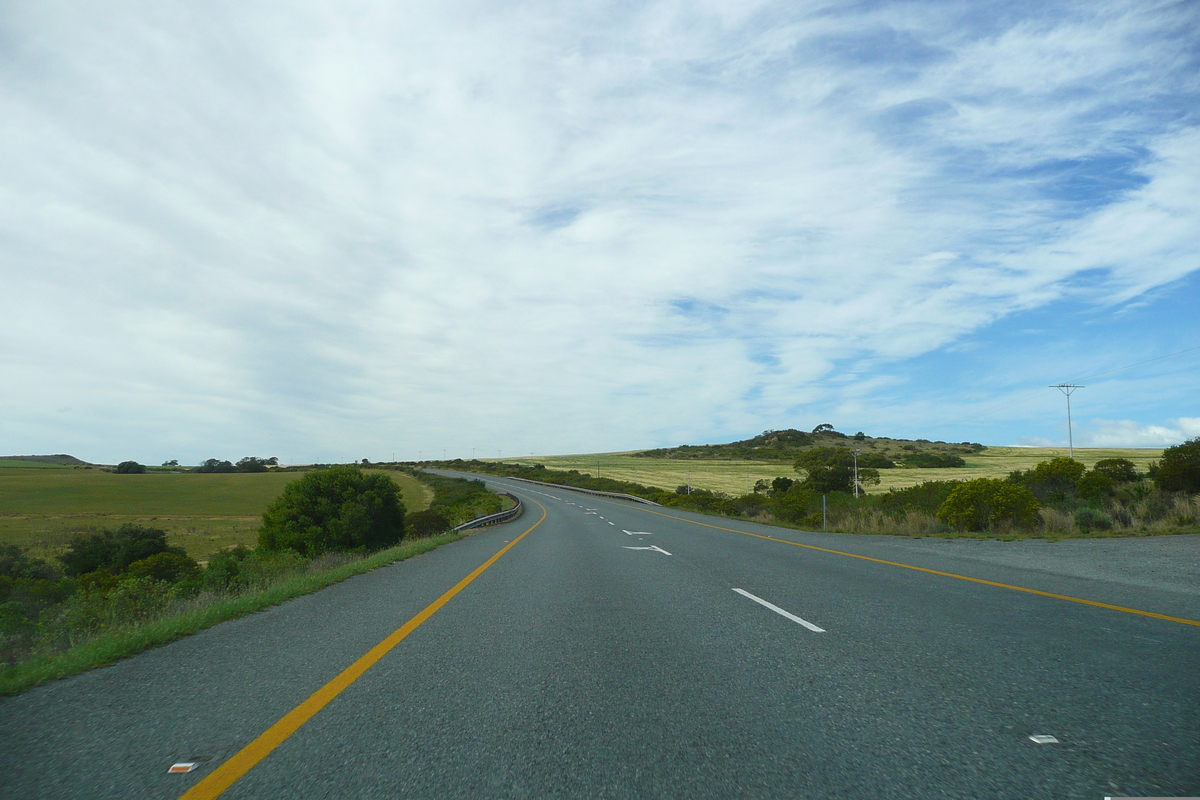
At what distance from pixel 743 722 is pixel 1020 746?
1538 mm

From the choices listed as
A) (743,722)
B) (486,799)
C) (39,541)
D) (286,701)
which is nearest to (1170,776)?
(743,722)

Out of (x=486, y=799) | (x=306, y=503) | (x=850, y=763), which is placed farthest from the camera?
(x=306, y=503)

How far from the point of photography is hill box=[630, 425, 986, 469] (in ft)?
288

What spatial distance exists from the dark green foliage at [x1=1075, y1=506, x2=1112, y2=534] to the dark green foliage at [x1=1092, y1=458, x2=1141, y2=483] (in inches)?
334

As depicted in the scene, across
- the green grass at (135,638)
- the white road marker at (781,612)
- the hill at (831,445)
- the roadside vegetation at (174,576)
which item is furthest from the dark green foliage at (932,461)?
the green grass at (135,638)

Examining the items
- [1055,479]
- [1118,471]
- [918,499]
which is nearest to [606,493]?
[918,499]

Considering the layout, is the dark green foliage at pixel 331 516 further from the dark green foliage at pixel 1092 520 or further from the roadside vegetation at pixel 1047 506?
the dark green foliage at pixel 1092 520

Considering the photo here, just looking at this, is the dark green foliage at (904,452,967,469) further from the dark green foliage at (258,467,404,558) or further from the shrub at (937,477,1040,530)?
the dark green foliage at (258,467,404,558)

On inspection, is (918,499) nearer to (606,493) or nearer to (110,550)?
(110,550)

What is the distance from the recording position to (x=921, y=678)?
493 centimetres

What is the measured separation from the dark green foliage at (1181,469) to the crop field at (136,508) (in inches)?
1496

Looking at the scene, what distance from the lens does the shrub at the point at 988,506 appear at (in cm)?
2056

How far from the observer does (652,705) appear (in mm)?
4414

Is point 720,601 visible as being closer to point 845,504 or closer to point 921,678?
point 921,678
